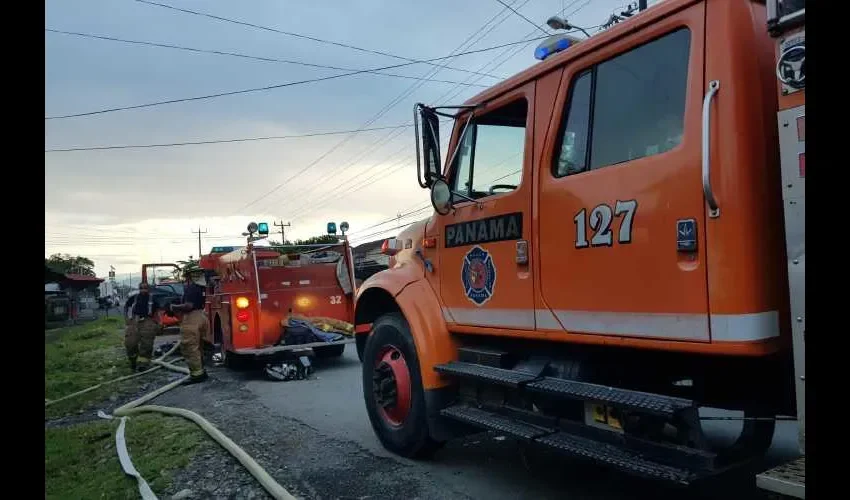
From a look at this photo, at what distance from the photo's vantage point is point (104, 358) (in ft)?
44.8

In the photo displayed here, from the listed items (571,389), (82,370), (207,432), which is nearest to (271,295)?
(207,432)

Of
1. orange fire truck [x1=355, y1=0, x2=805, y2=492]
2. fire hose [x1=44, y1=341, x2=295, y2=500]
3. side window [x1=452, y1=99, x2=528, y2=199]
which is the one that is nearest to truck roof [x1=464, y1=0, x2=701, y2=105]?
orange fire truck [x1=355, y1=0, x2=805, y2=492]

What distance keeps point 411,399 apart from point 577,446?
167 cm

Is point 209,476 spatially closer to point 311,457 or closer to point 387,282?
point 311,457

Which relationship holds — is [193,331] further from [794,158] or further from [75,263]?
[75,263]

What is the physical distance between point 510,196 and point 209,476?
3.02 metres

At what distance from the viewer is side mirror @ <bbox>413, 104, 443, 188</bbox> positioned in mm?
4027

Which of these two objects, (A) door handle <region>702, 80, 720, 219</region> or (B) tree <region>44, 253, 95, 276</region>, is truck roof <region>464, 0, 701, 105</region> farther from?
(B) tree <region>44, 253, 95, 276</region>

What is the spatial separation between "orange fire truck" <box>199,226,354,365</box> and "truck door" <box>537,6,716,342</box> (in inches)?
264

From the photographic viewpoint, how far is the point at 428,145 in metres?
4.13

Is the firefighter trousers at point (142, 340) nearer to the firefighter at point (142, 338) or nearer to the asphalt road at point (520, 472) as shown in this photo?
the firefighter at point (142, 338)

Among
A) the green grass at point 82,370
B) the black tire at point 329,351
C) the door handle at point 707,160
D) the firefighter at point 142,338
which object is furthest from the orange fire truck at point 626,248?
the firefighter at point 142,338

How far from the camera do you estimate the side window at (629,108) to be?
2.83m

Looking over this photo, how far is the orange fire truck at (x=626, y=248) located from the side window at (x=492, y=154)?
0.02m
